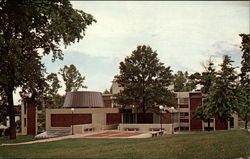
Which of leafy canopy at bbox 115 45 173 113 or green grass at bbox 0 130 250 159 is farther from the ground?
leafy canopy at bbox 115 45 173 113

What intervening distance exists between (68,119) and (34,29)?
9984mm

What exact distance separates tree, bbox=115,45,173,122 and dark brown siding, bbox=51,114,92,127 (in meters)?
2.92

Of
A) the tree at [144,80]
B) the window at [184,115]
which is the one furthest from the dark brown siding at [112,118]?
the window at [184,115]

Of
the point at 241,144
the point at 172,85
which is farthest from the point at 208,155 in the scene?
the point at 172,85

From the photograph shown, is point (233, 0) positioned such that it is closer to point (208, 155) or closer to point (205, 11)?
point (205, 11)

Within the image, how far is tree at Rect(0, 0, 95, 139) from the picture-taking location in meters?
5.74

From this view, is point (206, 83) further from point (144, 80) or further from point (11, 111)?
point (11, 111)

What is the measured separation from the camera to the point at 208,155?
582 cm

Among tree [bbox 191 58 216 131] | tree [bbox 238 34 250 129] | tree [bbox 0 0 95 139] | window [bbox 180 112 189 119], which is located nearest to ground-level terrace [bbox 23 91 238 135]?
window [bbox 180 112 189 119]

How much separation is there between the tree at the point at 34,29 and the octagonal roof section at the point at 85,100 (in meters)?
5.65

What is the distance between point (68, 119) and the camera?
51.6 ft

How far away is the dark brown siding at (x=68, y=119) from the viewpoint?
1474cm

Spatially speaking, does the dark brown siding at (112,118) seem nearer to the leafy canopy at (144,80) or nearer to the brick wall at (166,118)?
the leafy canopy at (144,80)

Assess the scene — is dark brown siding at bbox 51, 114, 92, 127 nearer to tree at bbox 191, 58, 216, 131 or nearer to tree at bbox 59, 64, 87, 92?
tree at bbox 191, 58, 216, 131
